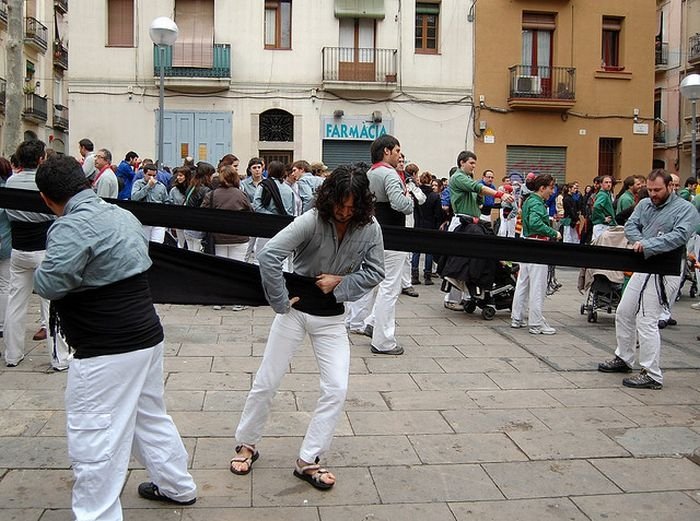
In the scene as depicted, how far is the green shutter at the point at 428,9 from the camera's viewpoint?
80.8 ft

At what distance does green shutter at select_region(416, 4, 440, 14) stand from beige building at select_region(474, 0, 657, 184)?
4.19 feet

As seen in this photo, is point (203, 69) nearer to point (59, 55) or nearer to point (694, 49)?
point (59, 55)

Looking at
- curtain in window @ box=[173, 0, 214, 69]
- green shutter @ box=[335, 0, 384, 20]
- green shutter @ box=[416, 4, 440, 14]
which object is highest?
green shutter @ box=[416, 4, 440, 14]

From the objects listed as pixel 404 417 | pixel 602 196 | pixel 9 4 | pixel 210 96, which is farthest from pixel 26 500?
pixel 210 96

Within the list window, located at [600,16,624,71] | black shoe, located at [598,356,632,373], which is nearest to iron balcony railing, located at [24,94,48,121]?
window, located at [600,16,624,71]

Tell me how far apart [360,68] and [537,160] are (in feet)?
21.1

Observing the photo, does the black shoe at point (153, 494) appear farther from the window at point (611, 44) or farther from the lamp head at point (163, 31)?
the window at point (611, 44)

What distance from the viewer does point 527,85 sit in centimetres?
2456

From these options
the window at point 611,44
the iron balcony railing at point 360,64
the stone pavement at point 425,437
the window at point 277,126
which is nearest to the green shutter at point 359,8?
the iron balcony railing at point 360,64

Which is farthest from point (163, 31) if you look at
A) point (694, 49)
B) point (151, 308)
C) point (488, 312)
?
point (694, 49)

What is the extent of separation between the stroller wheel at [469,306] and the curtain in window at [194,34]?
15889 mm

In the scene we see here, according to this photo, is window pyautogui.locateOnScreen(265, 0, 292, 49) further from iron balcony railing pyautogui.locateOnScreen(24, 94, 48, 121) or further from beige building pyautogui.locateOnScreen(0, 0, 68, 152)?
iron balcony railing pyautogui.locateOnScreen(24, 94, 48, 121)

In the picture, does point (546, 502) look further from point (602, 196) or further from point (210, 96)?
point (210, 96)

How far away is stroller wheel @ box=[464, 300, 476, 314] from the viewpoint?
9930 millimetres
